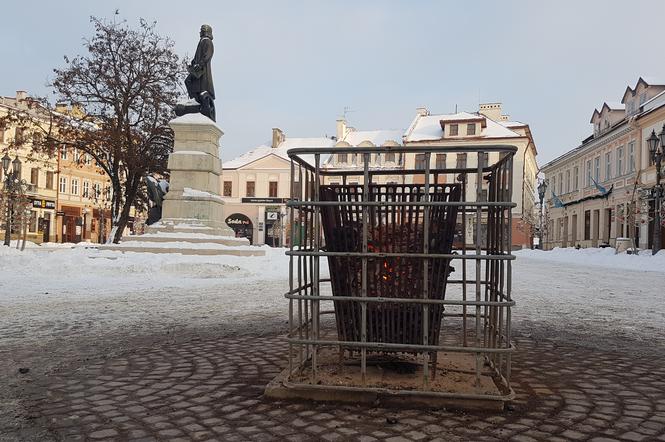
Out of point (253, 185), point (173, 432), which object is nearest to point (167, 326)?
point (173, 432)

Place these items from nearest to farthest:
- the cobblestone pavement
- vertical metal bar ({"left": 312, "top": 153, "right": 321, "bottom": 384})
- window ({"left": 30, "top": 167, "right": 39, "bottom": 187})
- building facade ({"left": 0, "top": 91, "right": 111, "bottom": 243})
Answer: the cobblestone pavement, vertical metal bar ({"left": 312, "top": 153, "right": 321, "bottom": 384}), building facade ({"left": 0, "top": 91, "right": 111, "bottom": 243}), window ({"left": 30, "top": 167, "right": 39, "bottom": 187})

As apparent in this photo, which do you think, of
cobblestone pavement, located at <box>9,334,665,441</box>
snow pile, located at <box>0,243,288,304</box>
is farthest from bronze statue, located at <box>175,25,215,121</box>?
cobblestone pavement, located at <box>9,334,665,441</box>

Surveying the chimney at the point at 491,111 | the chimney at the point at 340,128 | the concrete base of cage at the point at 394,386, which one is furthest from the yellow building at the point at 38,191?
the concrete base of cage at the point at 394,386

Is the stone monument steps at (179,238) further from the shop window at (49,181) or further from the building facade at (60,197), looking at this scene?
the shop window at (49,181)

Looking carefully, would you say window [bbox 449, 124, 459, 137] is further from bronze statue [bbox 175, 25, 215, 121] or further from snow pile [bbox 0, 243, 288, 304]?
snow pile [bbox 0, 243, 288, 304]

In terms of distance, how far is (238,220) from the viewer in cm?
5872

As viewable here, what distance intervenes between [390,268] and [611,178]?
38481mm

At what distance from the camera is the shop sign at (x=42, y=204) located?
151 ft

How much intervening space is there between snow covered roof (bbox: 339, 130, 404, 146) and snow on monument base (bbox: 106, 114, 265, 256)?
39125mm

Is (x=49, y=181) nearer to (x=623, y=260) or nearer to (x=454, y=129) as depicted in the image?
(x=454, y=129)

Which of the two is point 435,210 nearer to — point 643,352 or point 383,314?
point 383,314

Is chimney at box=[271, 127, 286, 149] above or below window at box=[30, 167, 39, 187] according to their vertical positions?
above

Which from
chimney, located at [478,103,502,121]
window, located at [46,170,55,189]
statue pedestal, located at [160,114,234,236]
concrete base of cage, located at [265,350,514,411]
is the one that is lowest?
concrete base of cage, located at [265,350,514,411]

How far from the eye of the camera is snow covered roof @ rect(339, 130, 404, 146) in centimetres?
5506
